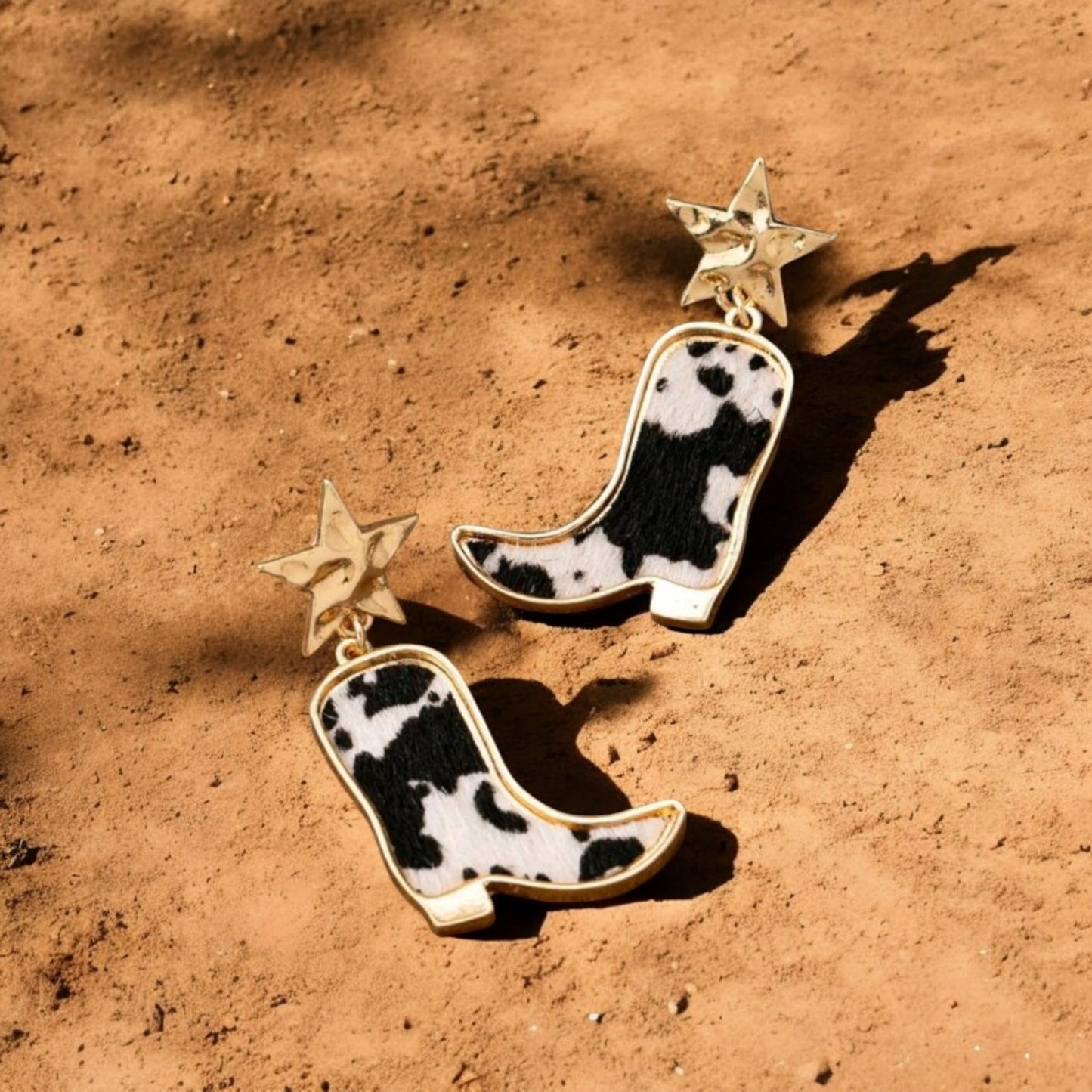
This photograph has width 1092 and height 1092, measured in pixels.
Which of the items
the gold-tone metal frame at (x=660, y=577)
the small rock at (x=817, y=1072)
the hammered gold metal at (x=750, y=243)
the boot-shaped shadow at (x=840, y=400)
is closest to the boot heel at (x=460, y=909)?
the small rock at (x=817, y=1072)

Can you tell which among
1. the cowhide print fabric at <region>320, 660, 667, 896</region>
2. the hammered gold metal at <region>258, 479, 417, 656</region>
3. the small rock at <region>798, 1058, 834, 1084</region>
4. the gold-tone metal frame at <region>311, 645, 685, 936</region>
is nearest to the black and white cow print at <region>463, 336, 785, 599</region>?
the hammered gold metal at <region>258, 479, 417, 656</region>

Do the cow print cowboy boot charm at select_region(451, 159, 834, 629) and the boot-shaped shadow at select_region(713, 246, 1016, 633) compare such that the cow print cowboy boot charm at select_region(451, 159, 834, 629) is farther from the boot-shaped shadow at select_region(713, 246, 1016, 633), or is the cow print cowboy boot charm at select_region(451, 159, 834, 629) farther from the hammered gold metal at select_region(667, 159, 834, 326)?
the boot-shaped shadow at select_region(713, 246, 1016, 633)

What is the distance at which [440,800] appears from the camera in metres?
3.54

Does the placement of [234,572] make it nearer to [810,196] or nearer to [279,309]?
[279,309]

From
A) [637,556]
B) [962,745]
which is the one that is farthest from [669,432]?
[962,745]

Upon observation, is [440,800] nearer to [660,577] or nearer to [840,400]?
[660,577]

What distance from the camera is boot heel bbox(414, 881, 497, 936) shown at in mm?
3328

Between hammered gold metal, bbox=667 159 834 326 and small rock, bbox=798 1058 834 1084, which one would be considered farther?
hammered gold metal, bbox=667 159 834 326

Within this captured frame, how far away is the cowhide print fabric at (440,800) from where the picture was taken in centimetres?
340

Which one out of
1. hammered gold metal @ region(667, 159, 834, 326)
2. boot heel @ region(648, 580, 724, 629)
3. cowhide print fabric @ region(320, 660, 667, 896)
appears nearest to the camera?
cowhide print fabric @ region(320, 660, 667, 896)

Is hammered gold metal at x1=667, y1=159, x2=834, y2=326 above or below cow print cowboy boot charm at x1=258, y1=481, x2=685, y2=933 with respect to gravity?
above

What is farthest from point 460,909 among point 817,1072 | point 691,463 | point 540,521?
point 691,463

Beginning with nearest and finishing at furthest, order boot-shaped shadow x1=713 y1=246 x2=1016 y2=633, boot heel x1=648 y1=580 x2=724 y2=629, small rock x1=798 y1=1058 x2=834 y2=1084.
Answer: small rock x1=798 y1=1058 x2=834 y2=1084 → boot heel x1=648 y1=580 x2=724 y2=629 → boot-shaped shadow x1=713 y1=246 x2=1016 y2=633

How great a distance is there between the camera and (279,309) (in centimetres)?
484
